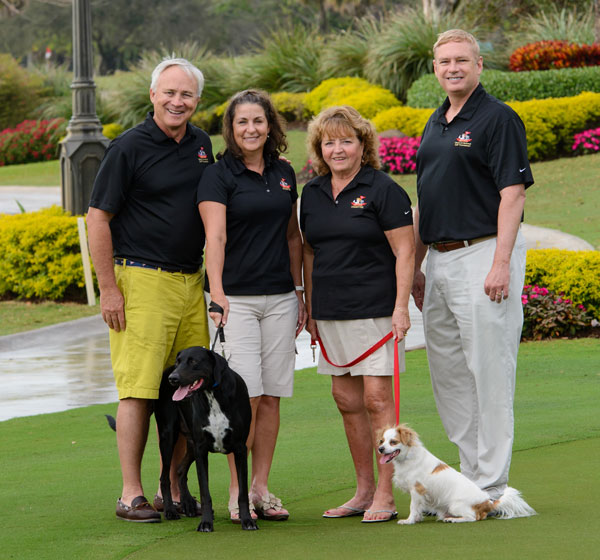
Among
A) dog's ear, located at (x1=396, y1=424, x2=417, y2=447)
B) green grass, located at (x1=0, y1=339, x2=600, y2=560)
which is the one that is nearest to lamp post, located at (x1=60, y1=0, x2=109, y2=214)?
green grass, located at (x1=0, y1=339, x2=600, y2=560)

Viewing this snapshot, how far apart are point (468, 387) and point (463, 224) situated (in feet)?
2.92

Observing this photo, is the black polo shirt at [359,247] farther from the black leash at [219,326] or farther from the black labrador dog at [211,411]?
the black labrador dog at [211,411]

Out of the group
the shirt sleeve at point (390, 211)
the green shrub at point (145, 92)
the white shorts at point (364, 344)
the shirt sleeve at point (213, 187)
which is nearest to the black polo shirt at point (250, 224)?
the shirt sleeve at point (213, 187)

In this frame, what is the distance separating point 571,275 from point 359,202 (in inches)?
266

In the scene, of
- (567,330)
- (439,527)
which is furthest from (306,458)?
(567,330)

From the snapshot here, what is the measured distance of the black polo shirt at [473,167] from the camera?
5.36m

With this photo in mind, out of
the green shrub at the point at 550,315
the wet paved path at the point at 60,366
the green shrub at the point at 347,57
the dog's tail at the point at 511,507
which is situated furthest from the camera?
the green shrub at the point at 347,57

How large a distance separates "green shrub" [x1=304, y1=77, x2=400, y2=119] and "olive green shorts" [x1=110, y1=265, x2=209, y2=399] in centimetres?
2017

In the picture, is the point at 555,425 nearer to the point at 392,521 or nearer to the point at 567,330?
the point at 392,521

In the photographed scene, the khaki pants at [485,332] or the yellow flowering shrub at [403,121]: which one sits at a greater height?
the yellow flowering shrub at [403,121]

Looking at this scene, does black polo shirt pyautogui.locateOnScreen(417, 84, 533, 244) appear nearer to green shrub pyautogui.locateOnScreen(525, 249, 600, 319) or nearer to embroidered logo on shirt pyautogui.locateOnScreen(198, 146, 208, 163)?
embroidered logo on shirt pyautogui.locateOnScreen(198, 146, 208, 163)

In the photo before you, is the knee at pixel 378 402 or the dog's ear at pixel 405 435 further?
the knee at pixel 378 402

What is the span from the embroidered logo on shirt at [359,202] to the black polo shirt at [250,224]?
1.20ft

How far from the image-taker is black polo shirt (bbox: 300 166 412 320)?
552 cm
